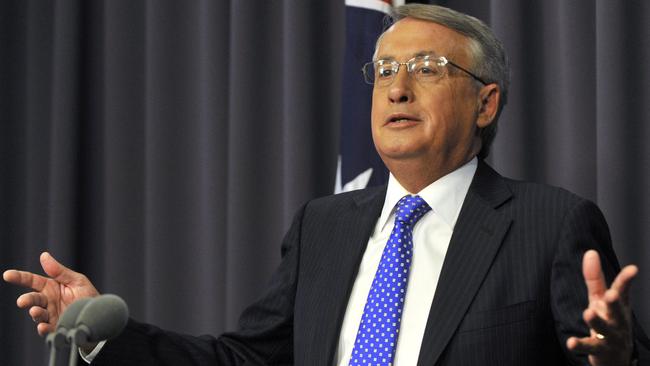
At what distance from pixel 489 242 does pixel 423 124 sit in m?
0.36

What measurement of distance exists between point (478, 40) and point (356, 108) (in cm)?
50

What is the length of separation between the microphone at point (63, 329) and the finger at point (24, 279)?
58 cm

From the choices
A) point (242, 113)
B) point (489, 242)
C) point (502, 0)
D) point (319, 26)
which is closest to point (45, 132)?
point (242, 113)

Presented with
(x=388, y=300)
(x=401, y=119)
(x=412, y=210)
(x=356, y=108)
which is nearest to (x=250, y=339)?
(x=388, y=300)

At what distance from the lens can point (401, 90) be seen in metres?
2.27

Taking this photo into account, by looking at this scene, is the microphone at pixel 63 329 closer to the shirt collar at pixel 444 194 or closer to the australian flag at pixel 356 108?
the shirt collar at pixel 444 194

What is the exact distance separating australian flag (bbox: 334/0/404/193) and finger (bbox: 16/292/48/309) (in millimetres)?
1025

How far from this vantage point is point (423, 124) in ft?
7.43

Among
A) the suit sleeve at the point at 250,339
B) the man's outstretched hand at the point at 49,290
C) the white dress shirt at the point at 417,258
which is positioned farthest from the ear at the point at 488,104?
the man's outstretched hand at the point at 49,290

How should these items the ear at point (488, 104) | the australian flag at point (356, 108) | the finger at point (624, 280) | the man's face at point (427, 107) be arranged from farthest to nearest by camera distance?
1. the australian flag at point (356, 108)
2. the ear at point (488, 104)
3. the man's face at point (427, 107)
4. the finger at point (624, 280)

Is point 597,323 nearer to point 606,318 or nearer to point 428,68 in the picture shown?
point 606,318

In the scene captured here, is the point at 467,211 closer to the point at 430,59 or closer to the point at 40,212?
the point at 430,59

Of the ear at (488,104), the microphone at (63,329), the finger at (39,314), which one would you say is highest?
the ear at (488,104)

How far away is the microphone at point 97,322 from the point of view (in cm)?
135
